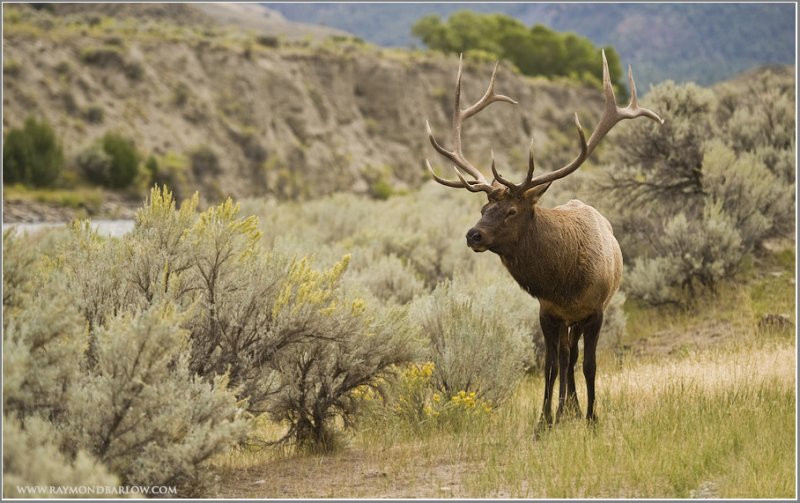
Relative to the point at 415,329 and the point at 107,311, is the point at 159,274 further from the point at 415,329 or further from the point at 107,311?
the point at 415,329

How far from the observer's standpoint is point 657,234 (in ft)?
48.9

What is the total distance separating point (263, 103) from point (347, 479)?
140ft

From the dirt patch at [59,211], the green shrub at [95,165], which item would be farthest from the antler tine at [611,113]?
the green shrub at [95,165]

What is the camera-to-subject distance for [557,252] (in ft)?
22.9

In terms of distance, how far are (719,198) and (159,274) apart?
11081mm

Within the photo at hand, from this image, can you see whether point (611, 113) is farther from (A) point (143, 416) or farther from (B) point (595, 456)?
(A) point (143, 416)

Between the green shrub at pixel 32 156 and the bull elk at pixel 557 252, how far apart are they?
99.3 ft

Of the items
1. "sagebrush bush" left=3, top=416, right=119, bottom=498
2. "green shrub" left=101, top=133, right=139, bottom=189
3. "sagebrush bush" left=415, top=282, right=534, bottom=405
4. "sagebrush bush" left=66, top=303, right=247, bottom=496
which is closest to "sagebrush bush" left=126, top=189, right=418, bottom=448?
"sagebrush bush" left=415, top=282, right=534, bottom=405

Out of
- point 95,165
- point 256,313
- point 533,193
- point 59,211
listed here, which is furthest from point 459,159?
point 95,165

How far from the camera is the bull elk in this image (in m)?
6.80

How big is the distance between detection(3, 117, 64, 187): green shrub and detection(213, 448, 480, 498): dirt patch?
30597 mm

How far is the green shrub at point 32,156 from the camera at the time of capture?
33.6 meters

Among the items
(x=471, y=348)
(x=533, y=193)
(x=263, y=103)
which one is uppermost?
(x=263, y=103)

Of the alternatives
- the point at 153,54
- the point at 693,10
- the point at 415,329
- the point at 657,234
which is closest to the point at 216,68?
the point at 153,54
